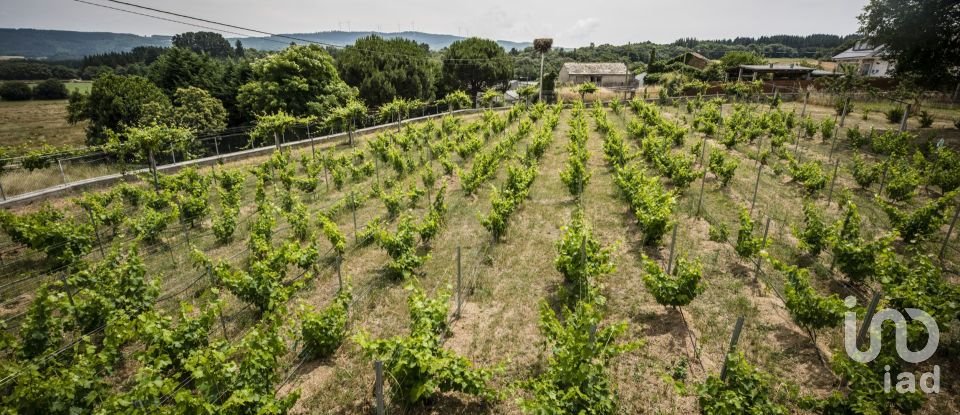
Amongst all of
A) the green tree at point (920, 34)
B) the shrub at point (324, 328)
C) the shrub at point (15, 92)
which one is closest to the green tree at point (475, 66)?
the green tree at point (920, 34)

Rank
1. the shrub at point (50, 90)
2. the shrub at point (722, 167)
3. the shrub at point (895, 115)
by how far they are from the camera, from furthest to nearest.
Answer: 1. the shrub at point (50, 90)
2. the shrub at point (895, 115)
3. the shrub at point (722, 167)

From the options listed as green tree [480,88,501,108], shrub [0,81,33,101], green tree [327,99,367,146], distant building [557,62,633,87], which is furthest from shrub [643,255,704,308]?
shrub [0,81,33,101]

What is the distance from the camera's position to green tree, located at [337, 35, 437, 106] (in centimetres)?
4034

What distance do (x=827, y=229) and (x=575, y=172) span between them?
22.5 ft

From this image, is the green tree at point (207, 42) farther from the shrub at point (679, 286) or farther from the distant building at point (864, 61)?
the shrub at point (679, 286)

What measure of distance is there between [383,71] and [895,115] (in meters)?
39.8

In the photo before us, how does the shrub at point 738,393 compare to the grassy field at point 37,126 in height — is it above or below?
below

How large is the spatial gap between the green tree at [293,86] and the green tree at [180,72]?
5216 millimetres

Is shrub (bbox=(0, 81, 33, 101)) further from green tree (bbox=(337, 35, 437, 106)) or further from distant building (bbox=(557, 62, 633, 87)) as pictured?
distant building (bbox=(557, 62, 633, 87))

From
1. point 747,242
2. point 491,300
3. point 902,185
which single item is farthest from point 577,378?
point 902,185

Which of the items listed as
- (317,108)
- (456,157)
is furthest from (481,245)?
(317,108)

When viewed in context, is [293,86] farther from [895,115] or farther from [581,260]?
[895,115]

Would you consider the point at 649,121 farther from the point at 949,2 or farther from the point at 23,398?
the point at 23,398

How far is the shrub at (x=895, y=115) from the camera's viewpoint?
2508cm
